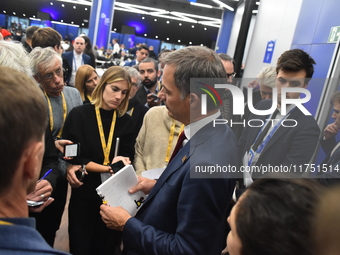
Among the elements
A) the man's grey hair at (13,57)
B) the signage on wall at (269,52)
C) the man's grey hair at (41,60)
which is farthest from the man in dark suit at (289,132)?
the signage on wall at (269,52)

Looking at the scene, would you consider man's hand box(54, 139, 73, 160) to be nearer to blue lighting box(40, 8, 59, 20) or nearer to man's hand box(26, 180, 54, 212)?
man's hand box(26, 180, 54, 212)

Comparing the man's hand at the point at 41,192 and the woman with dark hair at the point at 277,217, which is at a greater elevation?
the woman with dark hair at the point at 277,217

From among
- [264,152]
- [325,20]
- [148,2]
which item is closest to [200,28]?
[148,2]

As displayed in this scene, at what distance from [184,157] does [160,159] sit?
1.00m

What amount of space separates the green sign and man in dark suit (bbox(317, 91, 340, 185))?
3.77 ft

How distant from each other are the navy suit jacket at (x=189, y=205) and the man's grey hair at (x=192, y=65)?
0.79 ft

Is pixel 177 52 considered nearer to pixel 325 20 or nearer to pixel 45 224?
pixel 45 224

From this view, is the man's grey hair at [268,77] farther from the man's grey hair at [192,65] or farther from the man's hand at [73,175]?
the man's hand at [73,175]

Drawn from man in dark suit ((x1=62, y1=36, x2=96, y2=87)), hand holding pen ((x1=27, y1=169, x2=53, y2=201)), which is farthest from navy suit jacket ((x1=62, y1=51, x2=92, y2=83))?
hand holding pen ((x1=27, y1=169, x2=53, y2=201))

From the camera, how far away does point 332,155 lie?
6.43 ft

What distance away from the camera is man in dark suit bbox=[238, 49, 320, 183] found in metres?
1.88

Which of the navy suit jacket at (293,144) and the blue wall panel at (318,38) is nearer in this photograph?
the navy suit jacket at (293,144)

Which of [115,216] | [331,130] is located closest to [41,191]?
[115,216]

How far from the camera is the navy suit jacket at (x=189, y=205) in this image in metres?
1.09
